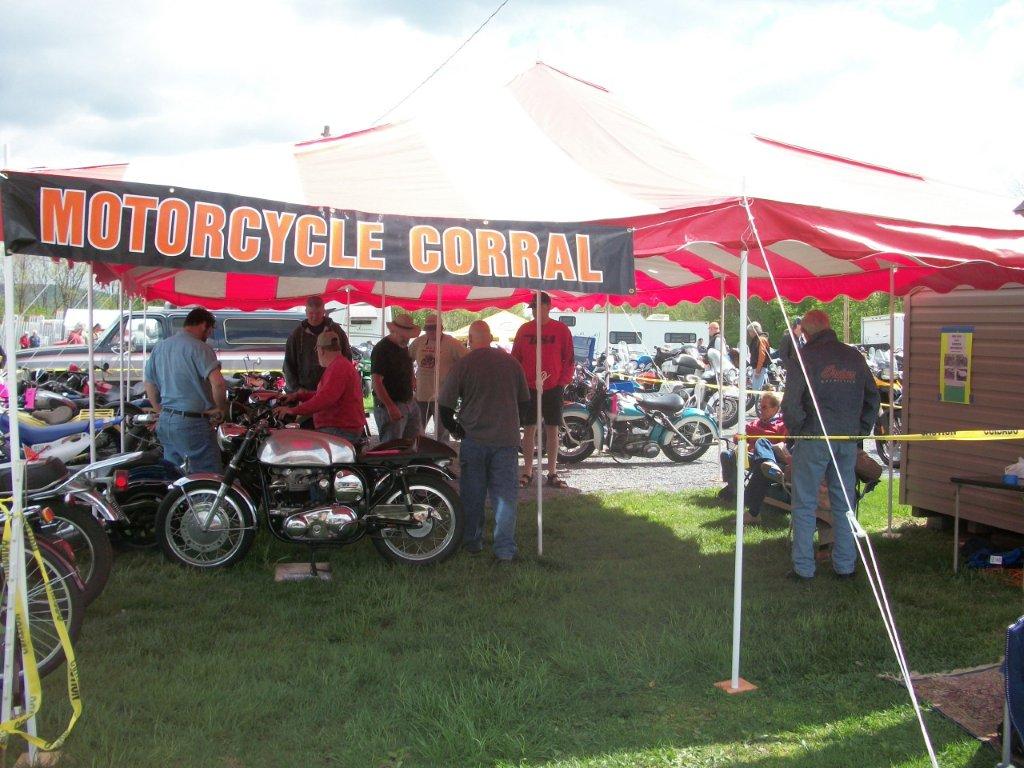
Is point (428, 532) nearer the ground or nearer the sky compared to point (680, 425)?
nearer the ground

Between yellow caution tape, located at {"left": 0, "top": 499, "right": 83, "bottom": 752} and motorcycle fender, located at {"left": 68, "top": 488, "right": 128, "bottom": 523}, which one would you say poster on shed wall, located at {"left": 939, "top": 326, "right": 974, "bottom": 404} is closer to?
motorcycle fender, located at {"left": 68, "top": 488, "right": 128, "bottom": 523}

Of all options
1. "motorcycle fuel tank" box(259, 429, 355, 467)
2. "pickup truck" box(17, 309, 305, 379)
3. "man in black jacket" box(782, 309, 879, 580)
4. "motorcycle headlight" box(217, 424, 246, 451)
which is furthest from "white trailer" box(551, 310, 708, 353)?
"motorcycle fuel tank" box(259, 429, 355, 467)

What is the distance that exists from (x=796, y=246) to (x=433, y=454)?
3.90 meters

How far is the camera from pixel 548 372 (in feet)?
30.4

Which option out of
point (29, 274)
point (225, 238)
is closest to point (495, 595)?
point (225, 238)

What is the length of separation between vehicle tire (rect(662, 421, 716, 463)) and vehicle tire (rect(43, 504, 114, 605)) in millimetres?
8167

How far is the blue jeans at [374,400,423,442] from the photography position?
8.88m

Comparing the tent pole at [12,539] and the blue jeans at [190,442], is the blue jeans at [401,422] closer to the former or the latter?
the blue jeans at [190,442]

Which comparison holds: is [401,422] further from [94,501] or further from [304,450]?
[94,501]

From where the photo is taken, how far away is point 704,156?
5.80m

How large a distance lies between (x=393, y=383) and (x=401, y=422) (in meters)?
0.41

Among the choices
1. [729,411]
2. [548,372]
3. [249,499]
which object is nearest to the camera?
[249,499]

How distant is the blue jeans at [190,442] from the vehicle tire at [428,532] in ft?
5.06

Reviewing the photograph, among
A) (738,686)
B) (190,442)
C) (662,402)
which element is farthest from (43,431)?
(662,402)
